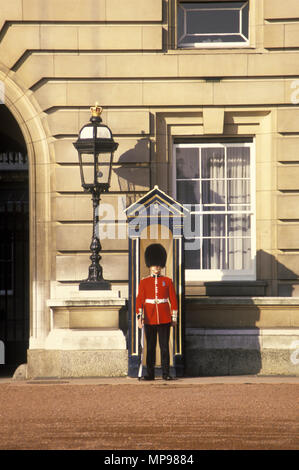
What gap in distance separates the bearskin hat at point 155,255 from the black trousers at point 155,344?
731 mm

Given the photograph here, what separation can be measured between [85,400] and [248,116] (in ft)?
16.9

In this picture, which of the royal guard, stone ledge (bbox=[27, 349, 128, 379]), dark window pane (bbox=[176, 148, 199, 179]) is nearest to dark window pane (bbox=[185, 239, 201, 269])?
dark window pane (bbox=[176, 148, 199, 179])

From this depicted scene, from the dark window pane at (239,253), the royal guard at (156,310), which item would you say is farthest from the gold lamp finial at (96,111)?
the dark window pane at (239,253)

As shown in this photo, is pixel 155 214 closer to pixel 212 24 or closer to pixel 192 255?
pixel 192 255

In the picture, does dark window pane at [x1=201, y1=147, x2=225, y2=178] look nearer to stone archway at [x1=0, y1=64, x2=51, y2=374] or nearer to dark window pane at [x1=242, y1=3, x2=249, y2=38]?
dark window pane at [x1=242, y1=3, x2=249, y2=38]

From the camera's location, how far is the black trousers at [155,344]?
11.5 meters

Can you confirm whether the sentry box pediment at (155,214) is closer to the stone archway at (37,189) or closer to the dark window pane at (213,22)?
the stone archway at (37,189)

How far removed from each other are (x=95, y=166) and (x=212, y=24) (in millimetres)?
2886

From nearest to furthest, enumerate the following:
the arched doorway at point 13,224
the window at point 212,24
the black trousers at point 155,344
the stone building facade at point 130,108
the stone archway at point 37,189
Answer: the black trousers at point 155,344, the stone building facade at point 130,108, the stone archway at point 37,189, the window at point 212,24, the arched doorway at point 13,224

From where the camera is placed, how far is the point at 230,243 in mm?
13641

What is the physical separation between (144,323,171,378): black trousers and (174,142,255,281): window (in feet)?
6.66

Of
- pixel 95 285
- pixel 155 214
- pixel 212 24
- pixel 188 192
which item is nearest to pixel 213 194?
pixel 188 192

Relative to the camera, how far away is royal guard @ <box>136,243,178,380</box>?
11.5m
